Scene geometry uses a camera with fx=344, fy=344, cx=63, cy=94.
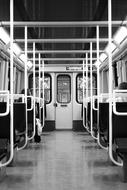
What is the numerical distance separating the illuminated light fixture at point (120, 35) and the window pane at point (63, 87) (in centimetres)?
575

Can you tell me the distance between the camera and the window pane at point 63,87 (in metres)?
13.4

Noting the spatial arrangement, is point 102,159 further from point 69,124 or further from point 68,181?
point 69,124

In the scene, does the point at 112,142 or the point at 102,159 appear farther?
the point at 102,159

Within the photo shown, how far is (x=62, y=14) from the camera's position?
554 cm

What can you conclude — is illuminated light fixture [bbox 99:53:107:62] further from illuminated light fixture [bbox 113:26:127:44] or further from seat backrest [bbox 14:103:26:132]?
seat backrest [bbox 14:103:26:132]

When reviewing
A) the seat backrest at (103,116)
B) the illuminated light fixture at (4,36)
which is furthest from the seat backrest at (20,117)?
the illuminated light fixture at (4,36)

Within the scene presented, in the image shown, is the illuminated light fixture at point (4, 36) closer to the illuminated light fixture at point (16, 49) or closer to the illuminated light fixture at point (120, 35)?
the illuminated light fixture at point (16, 49)

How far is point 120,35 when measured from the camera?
24.0 feet

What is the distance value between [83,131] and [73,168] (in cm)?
783

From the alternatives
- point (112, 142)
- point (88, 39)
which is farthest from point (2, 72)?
point (112, 142)

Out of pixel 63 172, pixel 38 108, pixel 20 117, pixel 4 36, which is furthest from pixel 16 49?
pixel 63 172

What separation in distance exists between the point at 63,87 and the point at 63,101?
1.82 ft

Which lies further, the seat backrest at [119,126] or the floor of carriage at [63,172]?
the seat backrest at [119,126]

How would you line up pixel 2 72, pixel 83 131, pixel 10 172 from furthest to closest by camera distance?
pixel 83 131
pixel 2 72
pixel 10 172
